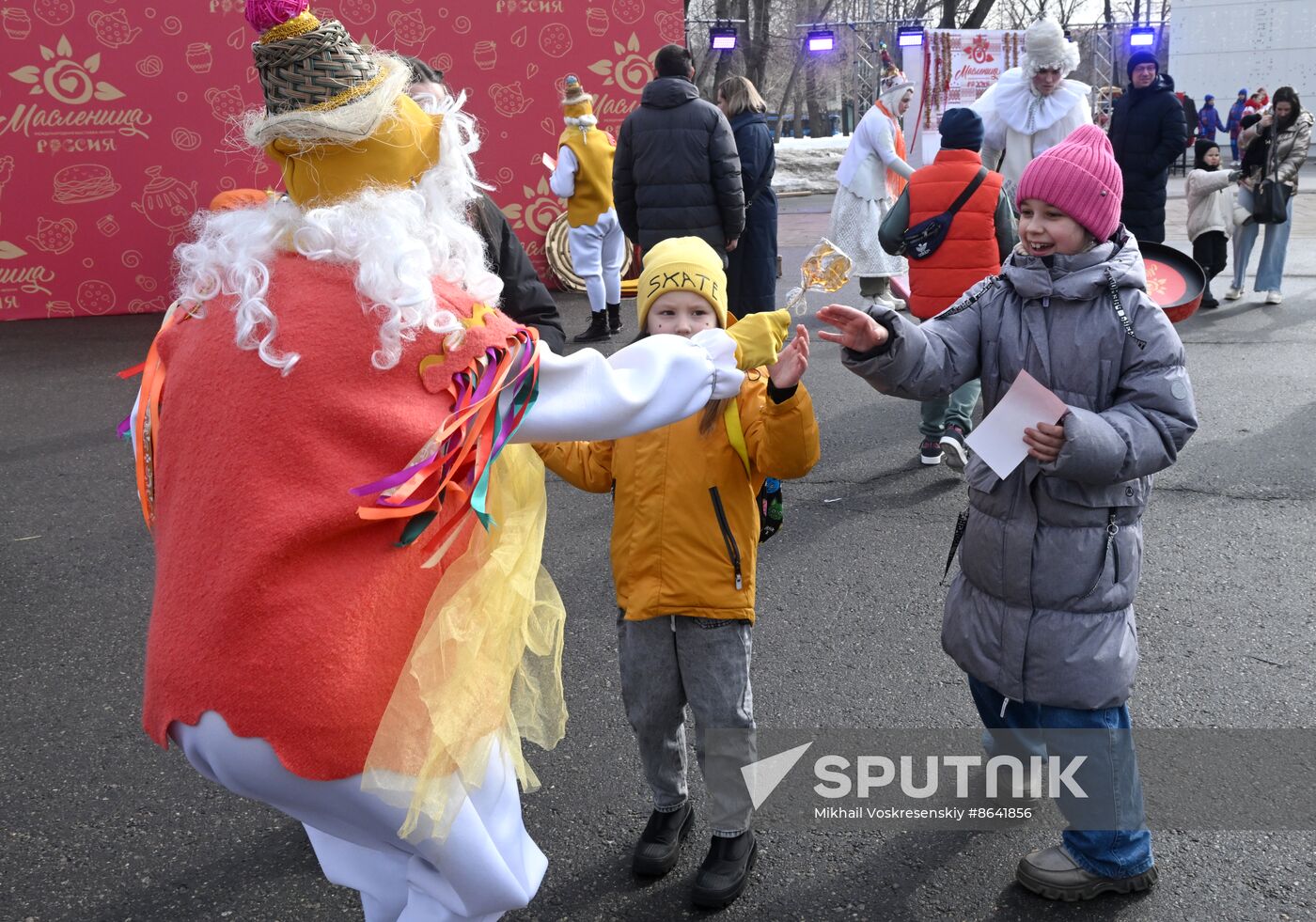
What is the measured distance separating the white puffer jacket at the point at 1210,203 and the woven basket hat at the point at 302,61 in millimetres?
9090

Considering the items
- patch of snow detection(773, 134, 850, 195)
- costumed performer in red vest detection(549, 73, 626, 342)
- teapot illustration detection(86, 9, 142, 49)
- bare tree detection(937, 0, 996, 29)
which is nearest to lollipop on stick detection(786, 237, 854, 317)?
costumed performer in red vest detection(549, 73, 626, 342)

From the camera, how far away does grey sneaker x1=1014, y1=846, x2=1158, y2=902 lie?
2609mm

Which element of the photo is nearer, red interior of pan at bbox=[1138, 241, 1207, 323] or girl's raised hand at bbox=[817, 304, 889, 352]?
girl's raised hand at bbox=[817, 304, 889, 352]

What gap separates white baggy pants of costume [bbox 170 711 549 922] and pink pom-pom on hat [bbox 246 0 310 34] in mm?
1117

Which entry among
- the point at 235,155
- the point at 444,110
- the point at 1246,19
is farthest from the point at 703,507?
the point at 1246,19

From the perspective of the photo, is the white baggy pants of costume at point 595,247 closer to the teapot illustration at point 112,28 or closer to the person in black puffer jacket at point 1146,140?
the person in black puffer jacket at point 1146,140

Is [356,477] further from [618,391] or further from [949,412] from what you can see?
[949,412]

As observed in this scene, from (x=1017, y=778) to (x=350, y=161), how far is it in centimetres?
231

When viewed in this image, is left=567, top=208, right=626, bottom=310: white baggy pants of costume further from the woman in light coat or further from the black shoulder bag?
the woman in light coat

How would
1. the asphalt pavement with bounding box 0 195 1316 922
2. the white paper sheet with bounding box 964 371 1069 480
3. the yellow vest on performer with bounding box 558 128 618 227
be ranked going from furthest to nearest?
the yellow vest on performer with bounding box 558 128 618 227
the asphalt pavement with bounding box 0 195 1316 922
the white paper sheet with bounding box 964 371 1069 480

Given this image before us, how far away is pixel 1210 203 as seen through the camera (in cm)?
928

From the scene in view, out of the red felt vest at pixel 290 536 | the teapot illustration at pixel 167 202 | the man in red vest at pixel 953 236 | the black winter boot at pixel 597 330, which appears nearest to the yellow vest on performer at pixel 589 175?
the black winter boot at pixel 597 330

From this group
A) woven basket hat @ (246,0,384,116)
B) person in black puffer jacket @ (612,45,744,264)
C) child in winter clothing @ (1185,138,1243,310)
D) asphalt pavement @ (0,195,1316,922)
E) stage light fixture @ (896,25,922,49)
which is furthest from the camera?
stage light fixture @ (896,25,922,49)

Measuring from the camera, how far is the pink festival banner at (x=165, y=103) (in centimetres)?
1015
